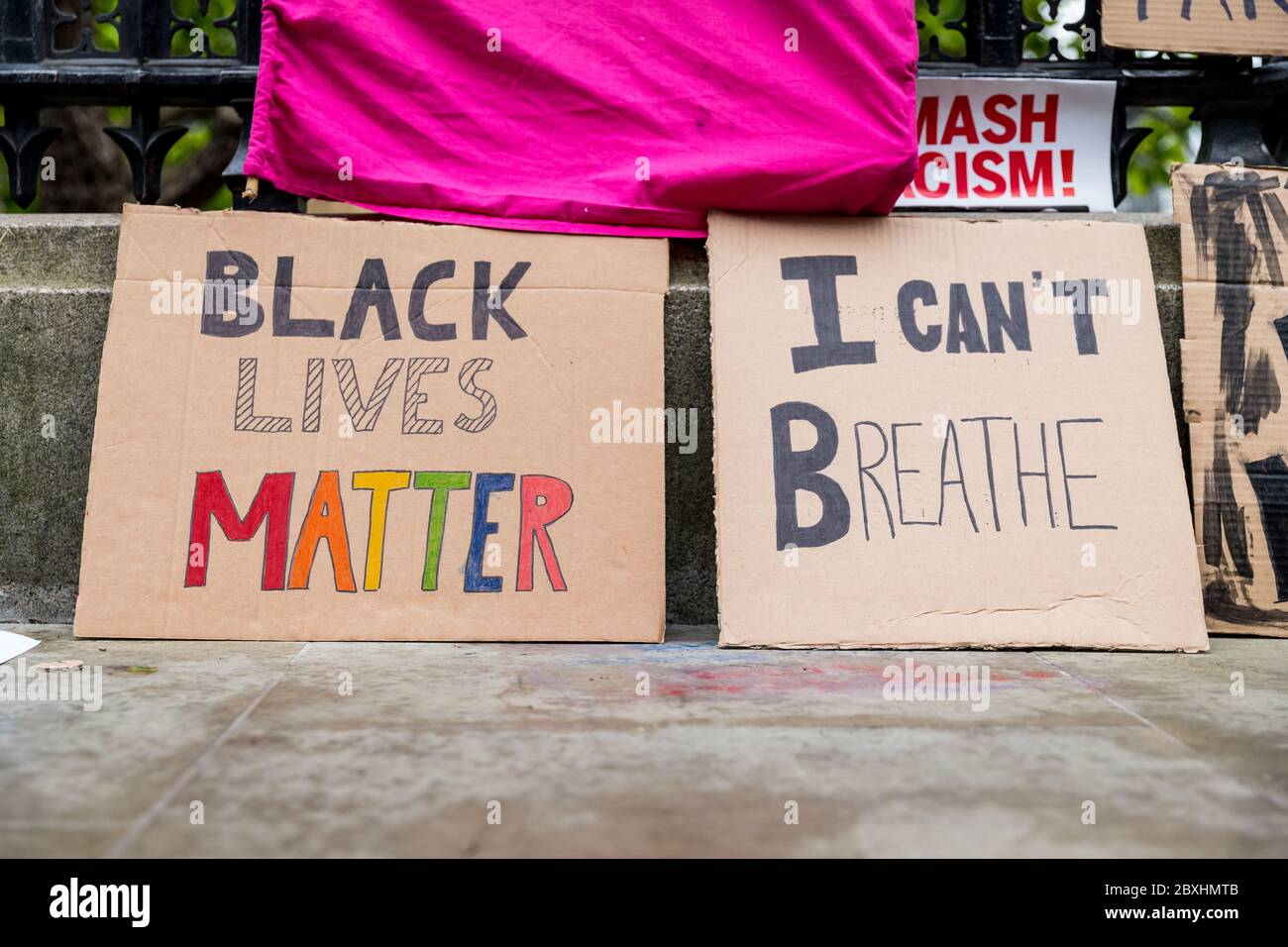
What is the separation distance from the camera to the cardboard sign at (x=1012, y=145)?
9.58 feet

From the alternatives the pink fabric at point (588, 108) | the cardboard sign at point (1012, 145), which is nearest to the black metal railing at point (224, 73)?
the cardboard sign at point (1012, 145)

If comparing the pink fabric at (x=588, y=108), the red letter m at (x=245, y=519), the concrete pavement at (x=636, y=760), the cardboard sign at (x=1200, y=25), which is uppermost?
the cardboard sign at (x=1200, y=25)

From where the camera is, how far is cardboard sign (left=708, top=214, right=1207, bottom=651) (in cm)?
212

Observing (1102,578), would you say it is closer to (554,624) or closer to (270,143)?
(554,624)

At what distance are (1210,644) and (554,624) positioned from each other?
57.8 inches

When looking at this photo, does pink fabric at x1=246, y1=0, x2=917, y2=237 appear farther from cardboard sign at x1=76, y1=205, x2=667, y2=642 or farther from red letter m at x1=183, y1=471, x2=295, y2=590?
red letter m at x1=183, y1=471, x2=295, y2=590

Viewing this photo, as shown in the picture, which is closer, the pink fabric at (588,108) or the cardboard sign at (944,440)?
the cardboard sign at (944,440)

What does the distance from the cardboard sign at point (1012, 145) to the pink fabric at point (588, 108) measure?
24.0 inches

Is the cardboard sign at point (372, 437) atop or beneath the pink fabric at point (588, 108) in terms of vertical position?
beneath

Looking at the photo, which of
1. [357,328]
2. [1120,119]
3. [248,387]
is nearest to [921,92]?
[1120,119]

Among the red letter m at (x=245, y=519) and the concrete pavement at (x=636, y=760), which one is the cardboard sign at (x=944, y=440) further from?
the red letter m at (x=245, y=519)

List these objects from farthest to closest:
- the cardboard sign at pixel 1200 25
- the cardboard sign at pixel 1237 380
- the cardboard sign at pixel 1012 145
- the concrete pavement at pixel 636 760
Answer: the cardboard sign at pixel 1012 145 < the cardboard sign at pixel 1200 25 < the cardboard sign at pixel 1237 380 < the concrete pavement at pixel 636 760

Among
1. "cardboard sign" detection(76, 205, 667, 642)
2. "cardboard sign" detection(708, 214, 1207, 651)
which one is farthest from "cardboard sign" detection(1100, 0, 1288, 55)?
"cardboard sign" detection(76, 205, 667, 642)

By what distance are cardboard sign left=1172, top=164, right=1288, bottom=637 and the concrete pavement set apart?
0.45m
